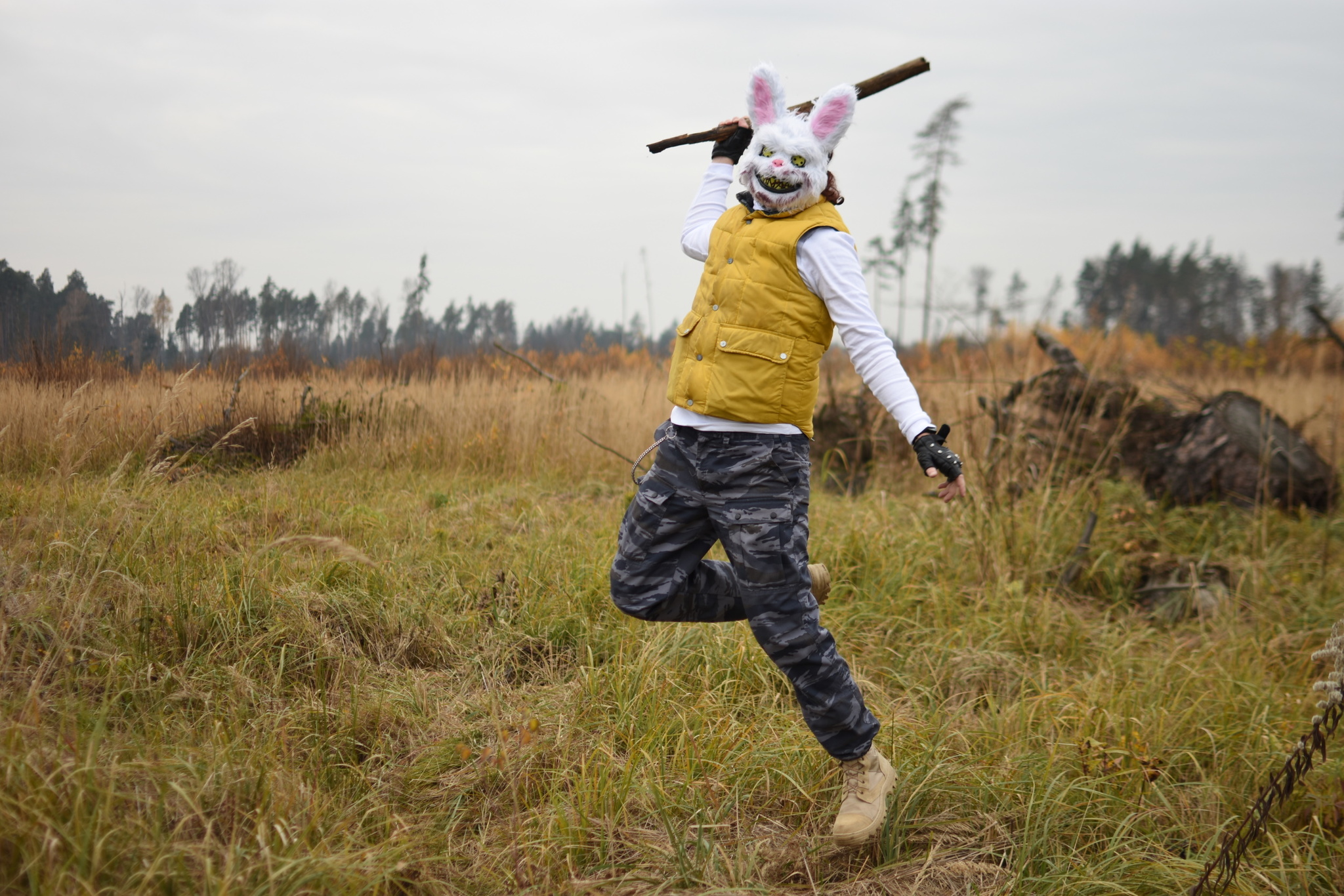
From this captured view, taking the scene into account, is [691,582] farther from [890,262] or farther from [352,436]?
[890,262]

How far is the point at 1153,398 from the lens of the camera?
729cm

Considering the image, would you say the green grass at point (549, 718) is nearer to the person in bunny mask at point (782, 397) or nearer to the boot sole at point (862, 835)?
the boot sole at point (862, 835)

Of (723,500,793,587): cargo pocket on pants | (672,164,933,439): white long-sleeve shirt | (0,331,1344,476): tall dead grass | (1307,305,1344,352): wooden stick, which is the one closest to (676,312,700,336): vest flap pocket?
(672,164,933,439): white long-sleeve shirt

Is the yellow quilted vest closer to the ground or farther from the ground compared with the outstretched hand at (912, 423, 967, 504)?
farther from the ground

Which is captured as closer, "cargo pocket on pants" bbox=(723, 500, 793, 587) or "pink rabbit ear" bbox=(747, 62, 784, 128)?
"cargo pocket on pants" bbox=(723, 500, 793, 587)

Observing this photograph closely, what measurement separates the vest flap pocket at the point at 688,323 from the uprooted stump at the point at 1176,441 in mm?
4256

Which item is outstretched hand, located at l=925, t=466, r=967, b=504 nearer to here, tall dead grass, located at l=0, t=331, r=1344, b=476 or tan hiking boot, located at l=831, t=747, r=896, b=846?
tan hiking boot, located at l=831, t=747, r=896, b=846

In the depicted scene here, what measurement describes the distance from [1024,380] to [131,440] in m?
5.90

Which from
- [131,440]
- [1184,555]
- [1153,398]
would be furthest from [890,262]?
[131,440]

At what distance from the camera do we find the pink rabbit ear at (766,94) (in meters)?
2.59

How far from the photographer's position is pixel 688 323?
2562 mm

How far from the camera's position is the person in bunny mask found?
2369 mm

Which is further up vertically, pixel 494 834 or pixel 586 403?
pixel 586 403

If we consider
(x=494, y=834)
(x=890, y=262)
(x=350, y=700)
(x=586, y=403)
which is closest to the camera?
(x=494, y=834)
